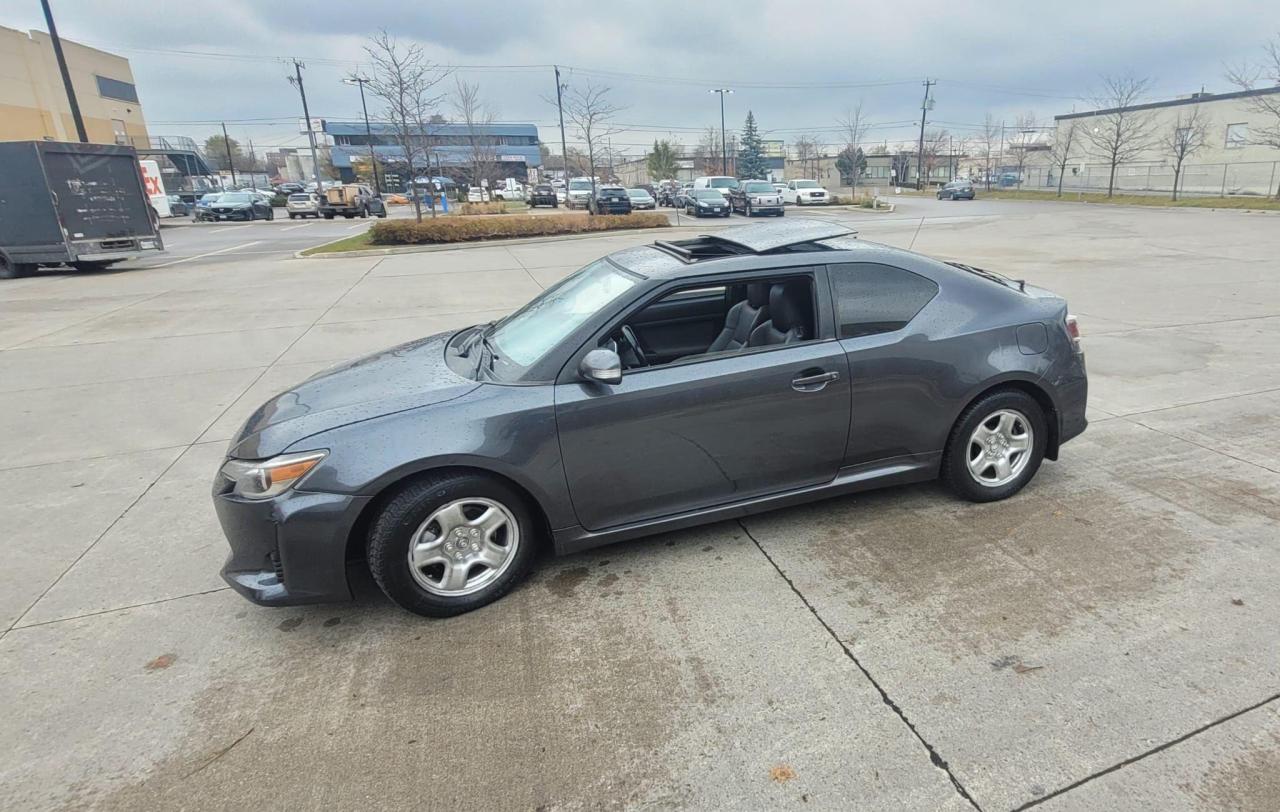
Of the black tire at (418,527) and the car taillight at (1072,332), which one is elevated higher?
the car taillight at (1072,332)

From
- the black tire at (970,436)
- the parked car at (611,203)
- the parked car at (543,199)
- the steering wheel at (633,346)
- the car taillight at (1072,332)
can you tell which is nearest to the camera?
the steering wheel at (633,346)

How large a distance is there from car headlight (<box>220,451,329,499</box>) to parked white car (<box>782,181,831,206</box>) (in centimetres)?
3939

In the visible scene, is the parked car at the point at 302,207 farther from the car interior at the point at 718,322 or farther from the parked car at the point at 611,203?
the car interior at the point at 718,322

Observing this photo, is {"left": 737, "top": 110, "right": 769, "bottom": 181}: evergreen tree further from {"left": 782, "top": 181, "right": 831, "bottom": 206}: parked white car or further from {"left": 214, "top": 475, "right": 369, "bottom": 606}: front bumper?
{"left": 214, "top": 475, "right": 369, "bottom": 606}: front bumper

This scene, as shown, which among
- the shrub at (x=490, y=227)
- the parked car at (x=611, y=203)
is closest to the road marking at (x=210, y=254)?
A: the shrub at (x=490, y=227)

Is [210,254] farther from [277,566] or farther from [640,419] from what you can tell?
[640,419]

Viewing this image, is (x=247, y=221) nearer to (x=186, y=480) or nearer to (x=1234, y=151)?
(x=186, y=480)

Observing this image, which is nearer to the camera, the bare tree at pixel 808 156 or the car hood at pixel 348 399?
the car hood at pixel 348 399

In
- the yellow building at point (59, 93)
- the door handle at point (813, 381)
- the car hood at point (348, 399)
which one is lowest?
the door handle at point (813, 381)

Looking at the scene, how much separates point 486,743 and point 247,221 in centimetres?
Answer: 4447

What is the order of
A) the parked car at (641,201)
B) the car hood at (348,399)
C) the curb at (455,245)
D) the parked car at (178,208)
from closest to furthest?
the car hood at (348,399) < the curb at (455,245) < the parked car at (641,201) < the parked car at (178,208)

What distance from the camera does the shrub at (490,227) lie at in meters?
20.5

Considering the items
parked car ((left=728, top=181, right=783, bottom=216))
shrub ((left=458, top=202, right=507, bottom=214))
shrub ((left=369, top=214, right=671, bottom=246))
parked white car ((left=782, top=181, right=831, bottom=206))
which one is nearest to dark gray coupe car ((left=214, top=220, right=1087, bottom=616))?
shrub ((left=369, top=214, right=671, bottom=246))

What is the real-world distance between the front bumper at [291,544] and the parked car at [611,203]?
1200 inches
